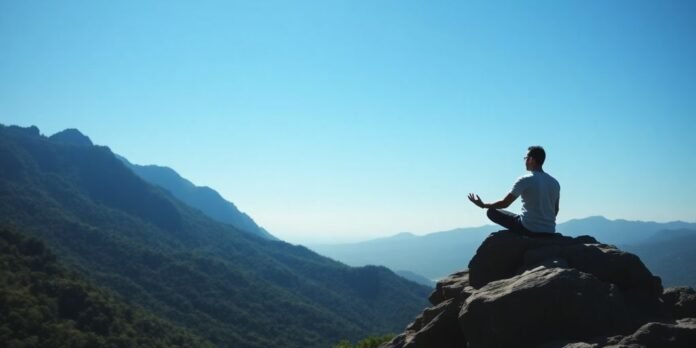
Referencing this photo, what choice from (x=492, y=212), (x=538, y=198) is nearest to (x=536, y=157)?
(x=538, y=198)

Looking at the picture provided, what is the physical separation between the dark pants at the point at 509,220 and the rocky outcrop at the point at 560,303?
274 mm

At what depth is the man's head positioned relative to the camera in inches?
506

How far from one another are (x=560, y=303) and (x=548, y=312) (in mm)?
315

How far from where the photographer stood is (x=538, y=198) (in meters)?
12.6

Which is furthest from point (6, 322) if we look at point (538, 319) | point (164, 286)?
point (538, 319)

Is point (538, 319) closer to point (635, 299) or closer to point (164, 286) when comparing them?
point (635, 299)

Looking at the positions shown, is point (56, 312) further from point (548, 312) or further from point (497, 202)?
point (548, 312)

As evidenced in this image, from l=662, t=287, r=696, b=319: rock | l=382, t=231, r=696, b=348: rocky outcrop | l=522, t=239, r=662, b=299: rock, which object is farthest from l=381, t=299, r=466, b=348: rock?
l=662, t=287, r=696, b=319: rock

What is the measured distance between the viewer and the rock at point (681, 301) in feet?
37.3

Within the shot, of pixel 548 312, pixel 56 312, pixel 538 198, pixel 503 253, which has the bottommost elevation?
pixel 56 312

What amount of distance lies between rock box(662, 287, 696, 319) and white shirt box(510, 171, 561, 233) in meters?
3.36

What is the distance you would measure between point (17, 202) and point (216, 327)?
314 feet

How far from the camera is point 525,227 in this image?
1337 cm

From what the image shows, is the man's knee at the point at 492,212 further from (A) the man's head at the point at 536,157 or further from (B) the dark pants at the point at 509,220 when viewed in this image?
(A) the man's head at the point at 536,157
